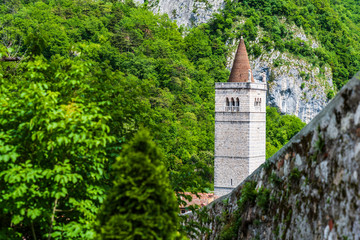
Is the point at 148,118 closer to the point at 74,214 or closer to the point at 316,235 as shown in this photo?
the point at 74,214

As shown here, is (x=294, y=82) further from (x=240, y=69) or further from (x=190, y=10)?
(x=240, y=69)

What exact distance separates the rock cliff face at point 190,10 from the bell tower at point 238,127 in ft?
193

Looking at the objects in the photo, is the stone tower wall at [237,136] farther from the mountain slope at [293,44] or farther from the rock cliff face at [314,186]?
the mountain slope at [293,44]

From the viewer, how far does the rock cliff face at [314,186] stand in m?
5.32

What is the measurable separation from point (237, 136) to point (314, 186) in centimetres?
3490

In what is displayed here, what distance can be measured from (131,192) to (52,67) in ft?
10.3

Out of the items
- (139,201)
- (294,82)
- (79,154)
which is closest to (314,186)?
Result: (139,201)

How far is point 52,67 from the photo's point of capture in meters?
8.00

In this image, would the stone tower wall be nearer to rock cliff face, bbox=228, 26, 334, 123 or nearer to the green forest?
the green forest

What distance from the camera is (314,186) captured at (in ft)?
20.0

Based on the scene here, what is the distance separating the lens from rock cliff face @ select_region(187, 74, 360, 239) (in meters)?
5.32

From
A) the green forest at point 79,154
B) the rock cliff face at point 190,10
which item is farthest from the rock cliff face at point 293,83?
the green forest at point 79,154

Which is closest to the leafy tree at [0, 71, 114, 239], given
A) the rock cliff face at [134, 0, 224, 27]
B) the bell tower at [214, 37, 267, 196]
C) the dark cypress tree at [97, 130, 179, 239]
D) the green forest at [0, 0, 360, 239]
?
the green forest at [0, 0, 360, 239]

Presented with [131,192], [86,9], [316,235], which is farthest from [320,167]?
[86,9]
